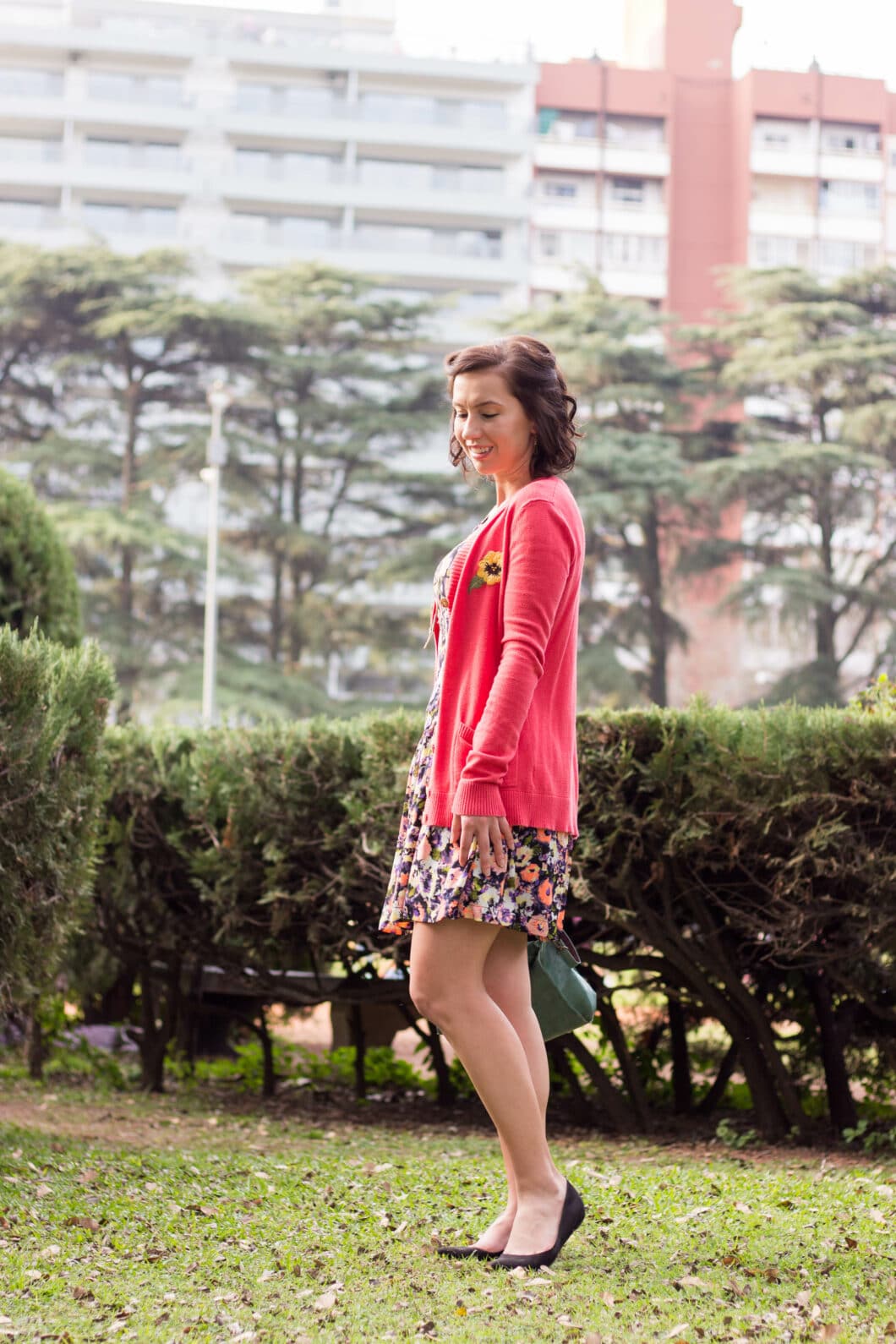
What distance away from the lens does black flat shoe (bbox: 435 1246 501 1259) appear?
9.72 ft

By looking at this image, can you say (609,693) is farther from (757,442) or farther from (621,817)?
(621,817)

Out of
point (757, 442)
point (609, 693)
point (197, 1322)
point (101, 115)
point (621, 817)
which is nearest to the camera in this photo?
point (197, 1322)

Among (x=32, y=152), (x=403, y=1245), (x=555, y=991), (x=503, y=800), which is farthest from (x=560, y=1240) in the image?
(x=32, y=152)

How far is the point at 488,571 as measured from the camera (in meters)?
3.02

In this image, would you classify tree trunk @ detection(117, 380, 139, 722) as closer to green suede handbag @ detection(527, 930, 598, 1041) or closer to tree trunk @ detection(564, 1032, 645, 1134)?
tree trunk @ detection(564, 1032, 645, 1134)

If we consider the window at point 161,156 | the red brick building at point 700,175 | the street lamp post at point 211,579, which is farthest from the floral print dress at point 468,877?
the window at point 161,156

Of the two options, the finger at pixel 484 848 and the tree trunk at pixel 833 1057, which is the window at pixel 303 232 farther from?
the finger at pixel 484 848

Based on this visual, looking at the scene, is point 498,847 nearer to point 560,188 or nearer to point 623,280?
point 623,280

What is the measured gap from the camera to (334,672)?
33844mm

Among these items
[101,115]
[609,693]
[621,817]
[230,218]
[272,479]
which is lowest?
[621,817]

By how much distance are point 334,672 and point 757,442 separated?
438 inches

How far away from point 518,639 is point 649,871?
229cm

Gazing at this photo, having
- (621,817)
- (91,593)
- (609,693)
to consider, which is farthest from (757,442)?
(621,817)

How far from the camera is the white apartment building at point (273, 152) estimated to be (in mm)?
49500
